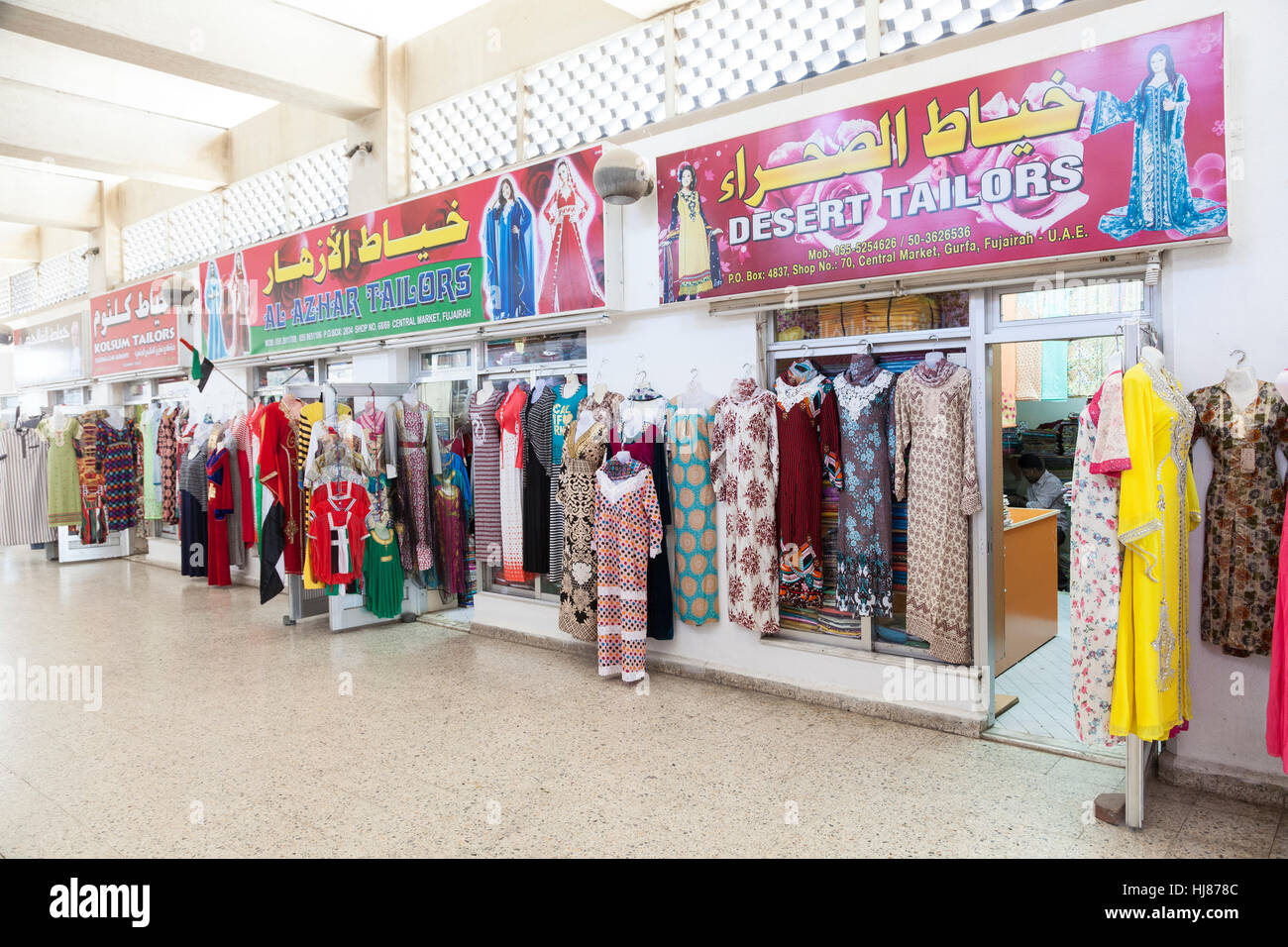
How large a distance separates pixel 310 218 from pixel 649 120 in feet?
14.2

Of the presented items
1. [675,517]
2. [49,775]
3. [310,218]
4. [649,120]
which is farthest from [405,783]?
[310,218]

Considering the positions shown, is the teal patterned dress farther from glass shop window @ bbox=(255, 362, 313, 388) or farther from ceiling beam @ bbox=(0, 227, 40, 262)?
ceiling beam @ bbox=(0, 227, 40, 262)

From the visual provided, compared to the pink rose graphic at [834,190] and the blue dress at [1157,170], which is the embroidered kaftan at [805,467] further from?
the blue dress at [1157,170]

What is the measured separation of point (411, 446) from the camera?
A: 6121 mm

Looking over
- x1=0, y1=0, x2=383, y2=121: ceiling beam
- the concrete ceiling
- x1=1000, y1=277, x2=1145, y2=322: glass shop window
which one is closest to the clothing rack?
→ the concrete ceiling

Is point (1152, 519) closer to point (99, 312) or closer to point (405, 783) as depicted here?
point (405, 783)

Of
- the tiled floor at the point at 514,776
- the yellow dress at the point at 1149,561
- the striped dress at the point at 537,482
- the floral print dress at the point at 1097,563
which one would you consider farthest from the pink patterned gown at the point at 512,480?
the yellow dress at the point at 1149,561

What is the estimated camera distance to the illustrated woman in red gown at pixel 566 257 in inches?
201

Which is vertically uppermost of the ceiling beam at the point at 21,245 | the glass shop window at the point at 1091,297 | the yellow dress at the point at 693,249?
the ceiling beam at the point at 21,245

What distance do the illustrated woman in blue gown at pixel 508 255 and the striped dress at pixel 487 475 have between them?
0.63m

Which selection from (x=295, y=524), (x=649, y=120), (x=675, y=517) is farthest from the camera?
(x=295, y=524)

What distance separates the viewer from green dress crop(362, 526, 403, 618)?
6090 mm

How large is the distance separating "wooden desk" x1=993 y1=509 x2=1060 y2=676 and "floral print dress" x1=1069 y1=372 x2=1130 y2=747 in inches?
65.0
